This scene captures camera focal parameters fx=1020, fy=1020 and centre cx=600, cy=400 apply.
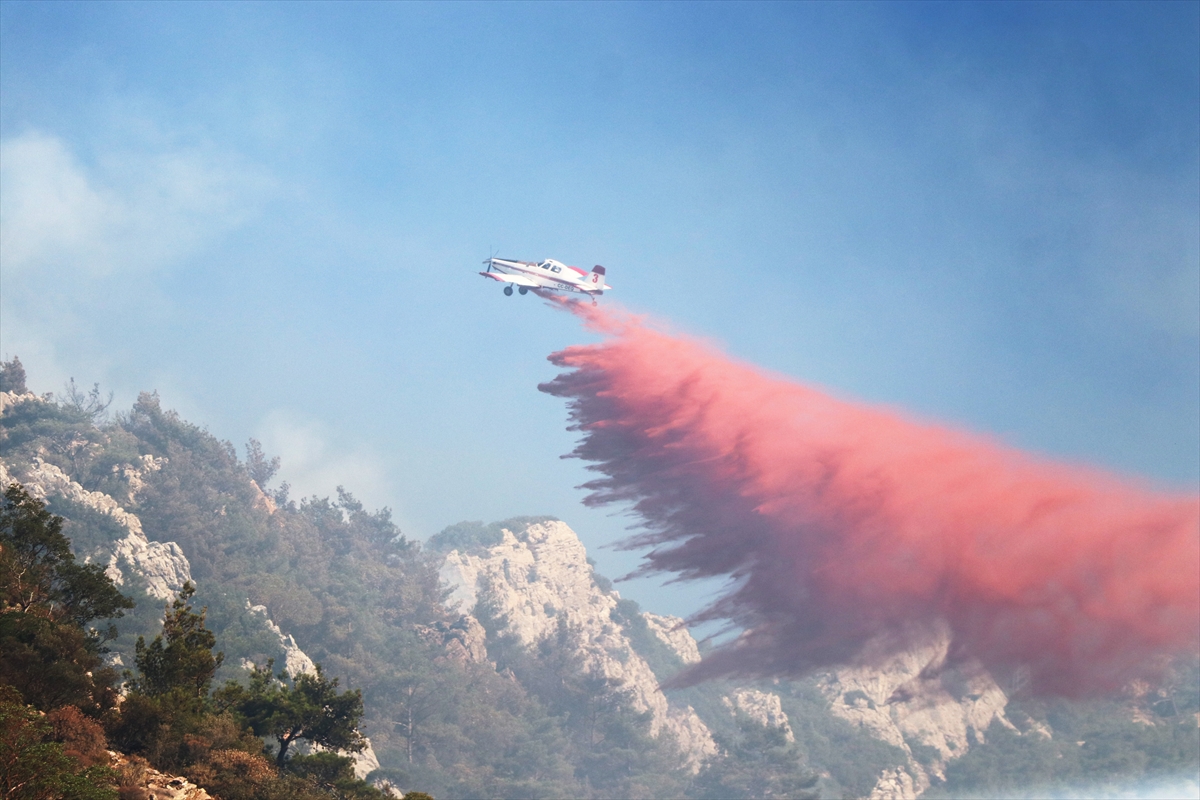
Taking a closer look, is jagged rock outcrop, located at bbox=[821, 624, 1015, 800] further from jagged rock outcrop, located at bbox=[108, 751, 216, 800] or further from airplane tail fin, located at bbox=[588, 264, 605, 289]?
jagged rock outcrop, located at bbox=[108, 751, 216, 800]

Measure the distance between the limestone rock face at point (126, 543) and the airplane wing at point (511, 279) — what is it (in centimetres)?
6421

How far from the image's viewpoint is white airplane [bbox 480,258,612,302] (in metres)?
69.8

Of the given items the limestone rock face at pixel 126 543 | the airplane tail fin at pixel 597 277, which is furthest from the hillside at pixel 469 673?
the airplane tail fin at pixel 597 277

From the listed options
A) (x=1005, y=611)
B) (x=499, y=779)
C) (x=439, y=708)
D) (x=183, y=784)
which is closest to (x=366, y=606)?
(x=439, y=708)

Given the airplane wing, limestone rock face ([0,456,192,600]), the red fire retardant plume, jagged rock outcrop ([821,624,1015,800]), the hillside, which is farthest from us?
jagged rock outcrop ([821,624,1015,800])

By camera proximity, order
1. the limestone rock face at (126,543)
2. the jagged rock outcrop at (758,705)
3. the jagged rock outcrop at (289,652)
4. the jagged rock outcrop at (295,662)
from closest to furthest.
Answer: the jagged rock outcrop at (295,662), the limestone rock face at (126,543), the jagged rock outcrop at (289,652), the jagged rock outcrop at (758,705)

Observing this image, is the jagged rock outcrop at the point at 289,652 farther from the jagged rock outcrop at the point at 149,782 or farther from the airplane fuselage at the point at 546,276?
the jagged rock outcrop at the point at 149,782

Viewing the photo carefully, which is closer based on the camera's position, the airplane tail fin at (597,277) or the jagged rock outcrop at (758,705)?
the airplane tail fin at (597,277)

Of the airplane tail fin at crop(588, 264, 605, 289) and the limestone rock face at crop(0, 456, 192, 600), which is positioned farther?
the limestone rock face at crop(0, 456, 192, 600)

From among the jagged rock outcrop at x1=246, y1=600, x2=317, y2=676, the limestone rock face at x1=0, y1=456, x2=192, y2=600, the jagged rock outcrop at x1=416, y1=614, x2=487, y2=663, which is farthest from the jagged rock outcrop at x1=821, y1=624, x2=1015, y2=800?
the limestone rock face at x1=0, y1=456, x2=192, y2=600

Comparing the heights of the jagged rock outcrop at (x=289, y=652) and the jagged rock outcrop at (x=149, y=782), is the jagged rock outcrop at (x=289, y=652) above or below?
above

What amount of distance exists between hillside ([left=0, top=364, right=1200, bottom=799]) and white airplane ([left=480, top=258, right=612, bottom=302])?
181 feet

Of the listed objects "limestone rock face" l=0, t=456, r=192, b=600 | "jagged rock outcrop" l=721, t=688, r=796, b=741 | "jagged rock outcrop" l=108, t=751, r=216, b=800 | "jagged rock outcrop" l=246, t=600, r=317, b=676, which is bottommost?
"jagged rock outcrop" l=108, t=751, r=216, b=800

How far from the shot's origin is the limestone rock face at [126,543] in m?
114
